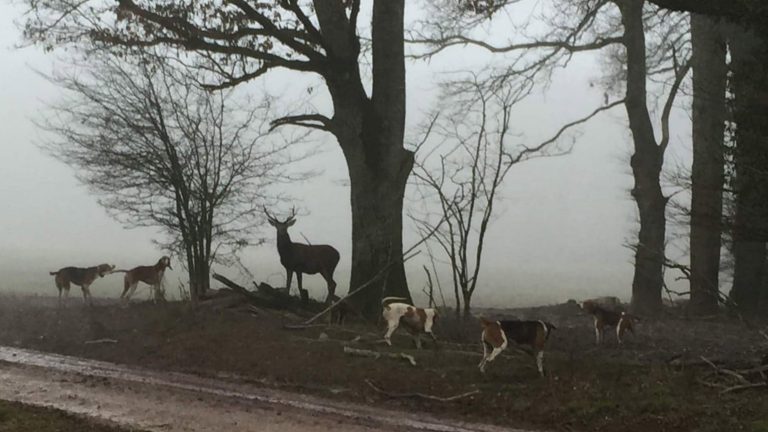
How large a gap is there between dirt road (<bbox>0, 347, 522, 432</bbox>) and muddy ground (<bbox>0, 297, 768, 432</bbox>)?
1.82ft

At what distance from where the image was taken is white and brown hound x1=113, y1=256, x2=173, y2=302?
14.6m

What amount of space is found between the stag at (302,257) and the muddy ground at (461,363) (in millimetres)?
1566

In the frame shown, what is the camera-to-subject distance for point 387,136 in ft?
44.8

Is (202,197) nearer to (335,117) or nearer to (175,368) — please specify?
(335,117)

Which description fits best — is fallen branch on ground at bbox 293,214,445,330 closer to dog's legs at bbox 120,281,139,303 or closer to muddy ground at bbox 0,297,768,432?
muddy ground at bbox 0,297,768,432

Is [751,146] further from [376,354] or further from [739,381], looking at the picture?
[376,354]

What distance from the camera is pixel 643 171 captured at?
17594mm

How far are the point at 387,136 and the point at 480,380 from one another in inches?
220

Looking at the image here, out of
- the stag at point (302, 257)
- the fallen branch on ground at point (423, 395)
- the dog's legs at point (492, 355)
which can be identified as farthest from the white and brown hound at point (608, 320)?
the stag at point (302, 257)

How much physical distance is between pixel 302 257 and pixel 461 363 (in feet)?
17.5

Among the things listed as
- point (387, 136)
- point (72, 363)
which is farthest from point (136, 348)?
point (387, 136)

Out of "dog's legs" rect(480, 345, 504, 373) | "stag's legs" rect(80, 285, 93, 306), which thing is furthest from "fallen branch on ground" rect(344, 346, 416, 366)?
"stag's legs" rect(80, 285, 93, 306)

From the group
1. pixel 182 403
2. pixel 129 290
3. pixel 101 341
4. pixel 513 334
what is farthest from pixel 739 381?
pixel 129 290

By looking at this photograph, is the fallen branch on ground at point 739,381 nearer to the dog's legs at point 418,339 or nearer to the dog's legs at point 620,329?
the dog's legs at point 620,329
